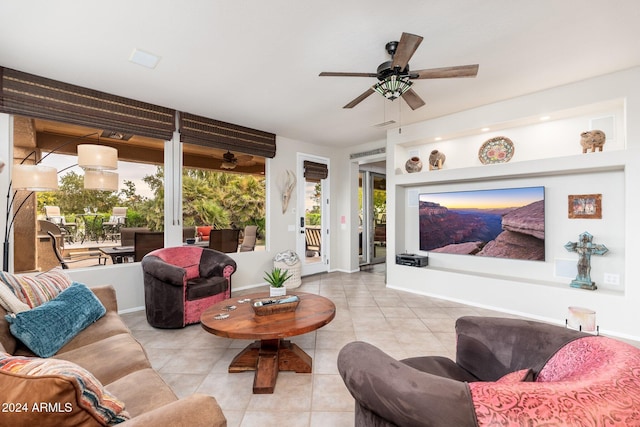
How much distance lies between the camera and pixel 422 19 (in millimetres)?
2166

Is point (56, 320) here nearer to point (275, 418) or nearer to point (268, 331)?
point (268, 331)

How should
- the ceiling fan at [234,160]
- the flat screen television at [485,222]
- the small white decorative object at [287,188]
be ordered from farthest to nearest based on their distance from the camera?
the small white decorative object at [287,188] < the ceiling fan at [234,160] < the flat screen television at [485,222]

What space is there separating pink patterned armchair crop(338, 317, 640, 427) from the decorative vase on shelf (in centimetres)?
352

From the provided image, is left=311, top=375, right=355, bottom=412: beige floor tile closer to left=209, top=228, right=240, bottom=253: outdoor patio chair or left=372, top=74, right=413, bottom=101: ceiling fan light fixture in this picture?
left=372, top=74, right=413, bottom=101: ceiling fan light fixture

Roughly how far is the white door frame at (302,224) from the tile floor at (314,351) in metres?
1.51

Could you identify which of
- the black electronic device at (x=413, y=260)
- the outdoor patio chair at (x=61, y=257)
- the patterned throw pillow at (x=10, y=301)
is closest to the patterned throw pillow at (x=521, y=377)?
the patterned throw pillow at (x=10, y=301)

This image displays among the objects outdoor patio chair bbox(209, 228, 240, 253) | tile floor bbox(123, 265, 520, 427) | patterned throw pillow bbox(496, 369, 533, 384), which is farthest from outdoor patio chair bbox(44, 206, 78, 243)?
patterned throw pillow bbox(496, 369, 533, 384)

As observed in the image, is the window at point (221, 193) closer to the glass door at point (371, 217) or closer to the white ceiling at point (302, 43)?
the white ceiling at point (302, 43)

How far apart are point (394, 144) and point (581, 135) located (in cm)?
232

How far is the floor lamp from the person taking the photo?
2664mm

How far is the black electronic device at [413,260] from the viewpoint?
4.54 metres

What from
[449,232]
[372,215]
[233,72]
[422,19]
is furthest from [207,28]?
[372,215]

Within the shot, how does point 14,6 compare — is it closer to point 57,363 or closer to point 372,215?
point 57,363

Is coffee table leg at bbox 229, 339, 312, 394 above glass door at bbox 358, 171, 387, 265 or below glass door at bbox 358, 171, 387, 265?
below
